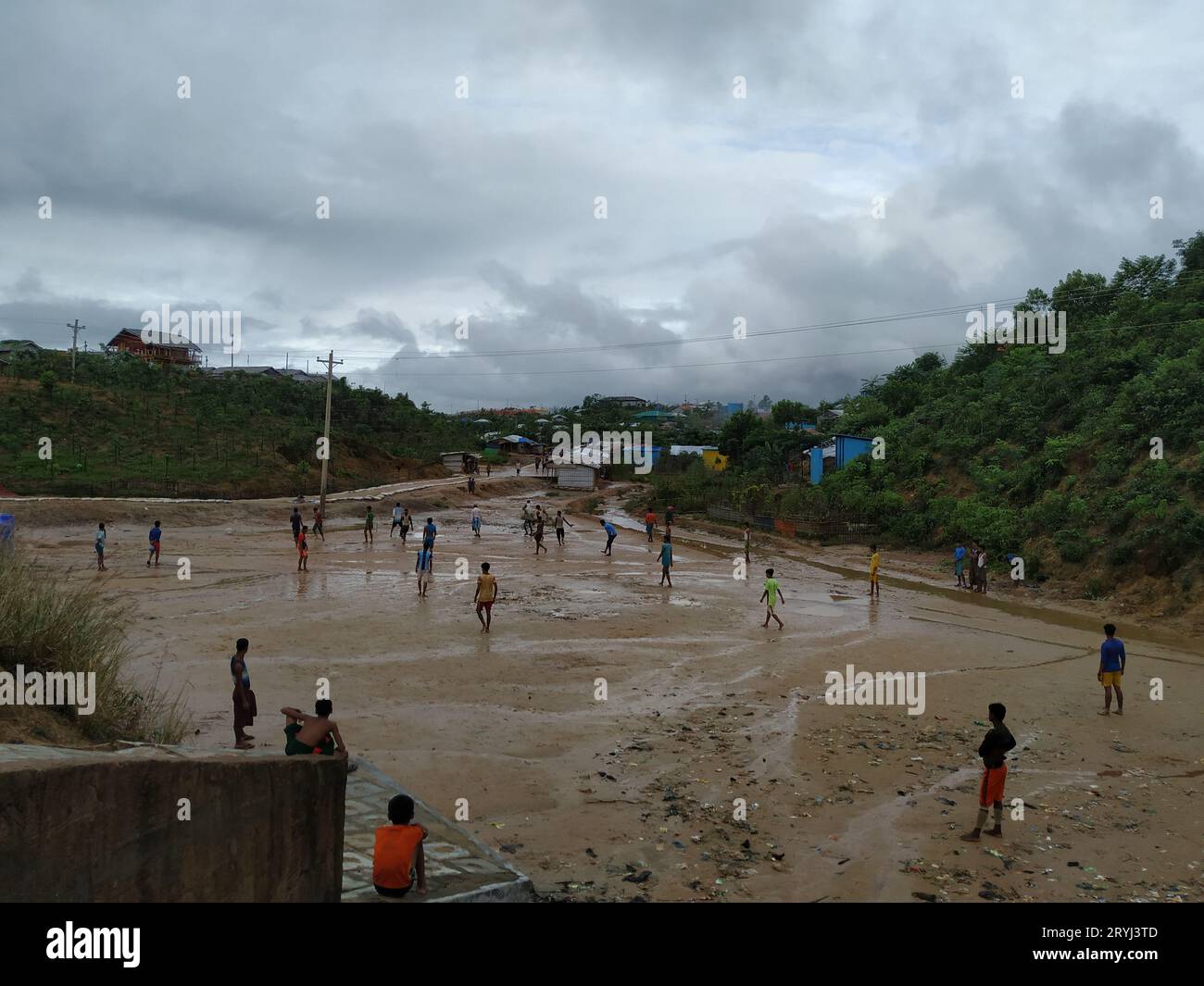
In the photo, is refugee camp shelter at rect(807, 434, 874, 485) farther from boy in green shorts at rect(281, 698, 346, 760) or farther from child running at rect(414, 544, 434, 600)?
boy in green shorts at rect(281, 698, 346, 760)

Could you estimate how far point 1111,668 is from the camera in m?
12.3

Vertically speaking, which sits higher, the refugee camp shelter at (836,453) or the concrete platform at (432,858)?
the refugee camp shelter at (836,453)

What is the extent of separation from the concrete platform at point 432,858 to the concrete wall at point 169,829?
311 millimetres

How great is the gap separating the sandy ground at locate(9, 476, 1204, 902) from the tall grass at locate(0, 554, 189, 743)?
4.41ft

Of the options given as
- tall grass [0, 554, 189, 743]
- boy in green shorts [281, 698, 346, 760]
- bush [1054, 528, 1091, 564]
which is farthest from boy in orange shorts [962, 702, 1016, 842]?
bush [1054, 528, 1091, 564]

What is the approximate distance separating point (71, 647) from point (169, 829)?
5.06 metres

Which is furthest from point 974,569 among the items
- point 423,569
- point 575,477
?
point 575,477

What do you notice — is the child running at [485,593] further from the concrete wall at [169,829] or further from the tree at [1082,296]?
the tree at [1082,296]

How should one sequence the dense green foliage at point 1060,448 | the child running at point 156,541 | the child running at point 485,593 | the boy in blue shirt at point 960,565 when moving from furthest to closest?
1. the boy in blue shirt at point 960,565
2. the dense green foliage at point 1060,448
3. the child running at point 156,541
4. the child running at point 485,593

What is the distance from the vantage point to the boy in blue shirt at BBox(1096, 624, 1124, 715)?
40.2ft

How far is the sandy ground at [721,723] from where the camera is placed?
747 cm
